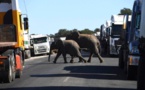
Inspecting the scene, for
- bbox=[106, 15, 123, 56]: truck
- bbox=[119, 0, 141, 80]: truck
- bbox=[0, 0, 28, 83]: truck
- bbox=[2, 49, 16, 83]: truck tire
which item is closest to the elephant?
bbox=[106, 15, 123, 56]: truck

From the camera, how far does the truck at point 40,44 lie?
198ft

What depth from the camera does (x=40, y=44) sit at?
199 ft

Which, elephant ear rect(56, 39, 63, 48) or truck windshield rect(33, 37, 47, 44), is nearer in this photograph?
elephant ear rect(56, 39, 63, 48)

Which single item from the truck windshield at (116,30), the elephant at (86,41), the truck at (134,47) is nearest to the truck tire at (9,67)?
the truck at (134,47)

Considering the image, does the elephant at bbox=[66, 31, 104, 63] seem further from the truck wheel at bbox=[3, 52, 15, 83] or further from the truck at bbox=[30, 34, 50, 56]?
the truck at bbox=[30, 34, 50, 56]

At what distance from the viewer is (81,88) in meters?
18.0

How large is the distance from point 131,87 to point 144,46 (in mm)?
5897

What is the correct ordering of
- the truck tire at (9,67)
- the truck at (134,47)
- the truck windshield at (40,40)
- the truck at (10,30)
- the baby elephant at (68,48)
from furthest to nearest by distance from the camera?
1. the truck windshield at (40,40)
2. the baby elephant at (68,48)
3. the truck at (10,30)
4. the truck tire at (9,67)
5. the truck at (134,47)

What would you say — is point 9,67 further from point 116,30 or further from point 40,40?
point 40,40

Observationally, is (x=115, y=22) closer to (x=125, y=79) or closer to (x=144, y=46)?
(x=125, y=79)

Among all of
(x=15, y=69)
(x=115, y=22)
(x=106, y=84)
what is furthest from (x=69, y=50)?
(x=106, y=84)

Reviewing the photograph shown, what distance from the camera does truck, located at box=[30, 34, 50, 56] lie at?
198 feet

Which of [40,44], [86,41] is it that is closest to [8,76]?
[86,41]

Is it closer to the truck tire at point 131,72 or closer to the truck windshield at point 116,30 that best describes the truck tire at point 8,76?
the truck tire at point 131,72
